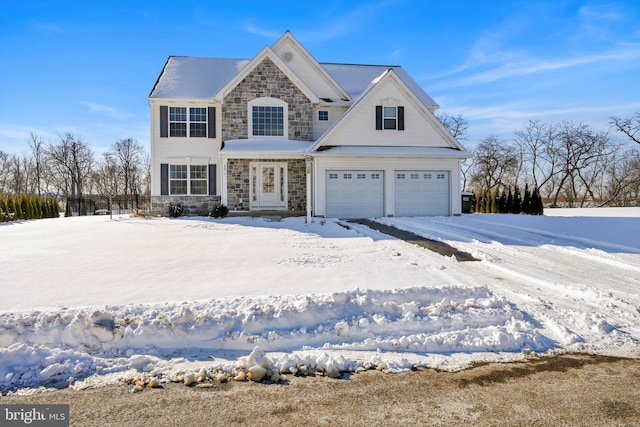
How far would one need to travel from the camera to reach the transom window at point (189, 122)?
18.8 meters

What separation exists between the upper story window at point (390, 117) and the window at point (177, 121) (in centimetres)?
917

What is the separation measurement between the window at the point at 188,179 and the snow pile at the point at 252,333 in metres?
14.5

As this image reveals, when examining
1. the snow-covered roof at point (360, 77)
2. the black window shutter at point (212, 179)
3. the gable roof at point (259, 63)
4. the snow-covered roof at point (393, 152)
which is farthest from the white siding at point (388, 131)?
the black window shutter at point (212, 179)

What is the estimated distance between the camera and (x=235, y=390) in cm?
359

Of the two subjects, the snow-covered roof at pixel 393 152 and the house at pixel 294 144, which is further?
the house at pixel 294 144

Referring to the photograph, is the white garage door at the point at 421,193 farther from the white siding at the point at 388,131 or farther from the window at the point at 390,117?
the window at the point at 390,117

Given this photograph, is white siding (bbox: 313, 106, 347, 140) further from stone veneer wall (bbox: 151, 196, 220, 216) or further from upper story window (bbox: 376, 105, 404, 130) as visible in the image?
stone veneer wall (bbox: 151, 196, 220, 216)

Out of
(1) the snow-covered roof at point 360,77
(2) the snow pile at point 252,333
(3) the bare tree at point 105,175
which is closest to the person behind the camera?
(2) the snow pile at point 252,333

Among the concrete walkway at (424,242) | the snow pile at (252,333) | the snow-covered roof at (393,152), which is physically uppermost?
the snow-covered roof at (393,152)

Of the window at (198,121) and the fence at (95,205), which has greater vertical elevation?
the window at (198,121)

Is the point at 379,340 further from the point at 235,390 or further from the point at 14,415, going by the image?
the point at 14,415

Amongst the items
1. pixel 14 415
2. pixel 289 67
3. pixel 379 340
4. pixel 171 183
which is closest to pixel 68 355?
pixel 14 415

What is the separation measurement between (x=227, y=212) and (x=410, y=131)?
9.05 meters

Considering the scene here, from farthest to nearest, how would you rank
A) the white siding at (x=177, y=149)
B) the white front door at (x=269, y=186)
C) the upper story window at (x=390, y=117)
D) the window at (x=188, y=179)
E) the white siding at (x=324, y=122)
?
1. the white siding at (x=324, y=122)
2. the window at (x=188, y=179)
3. the white front door at (x=269, y=186)
4. the white siding at (x=177, y=149)
5. the upper story window at (x=390, y=117)
